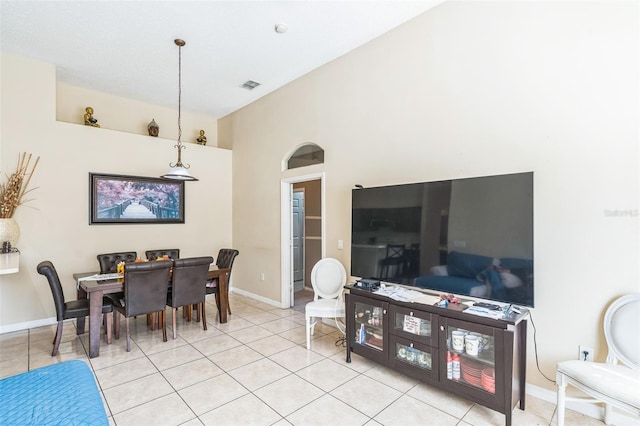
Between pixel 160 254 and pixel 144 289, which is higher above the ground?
pixel 160 254

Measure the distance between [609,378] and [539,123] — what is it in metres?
1.81

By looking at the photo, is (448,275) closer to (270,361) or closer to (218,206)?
(270,361)

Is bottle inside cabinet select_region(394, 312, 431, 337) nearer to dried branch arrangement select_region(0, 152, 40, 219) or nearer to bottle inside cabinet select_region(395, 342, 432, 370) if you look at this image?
bottle inside cabinet select_region(395, 342, 432, 370)

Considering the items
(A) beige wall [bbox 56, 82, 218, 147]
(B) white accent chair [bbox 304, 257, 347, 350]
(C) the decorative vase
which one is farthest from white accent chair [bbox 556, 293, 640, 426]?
(A) beige wall [bbox 56, 82, 218, 147]

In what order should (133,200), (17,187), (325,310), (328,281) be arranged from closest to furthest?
(325,310) → (328,281) → (17,187) → (133,200)

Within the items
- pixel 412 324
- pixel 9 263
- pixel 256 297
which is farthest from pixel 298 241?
pixel 9 263

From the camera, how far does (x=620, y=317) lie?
208cm

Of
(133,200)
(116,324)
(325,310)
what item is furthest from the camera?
(133,200)

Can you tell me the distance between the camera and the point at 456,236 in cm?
257

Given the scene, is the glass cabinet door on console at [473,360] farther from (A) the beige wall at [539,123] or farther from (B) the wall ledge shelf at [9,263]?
(B) the wall ledge shelf at [9,263]

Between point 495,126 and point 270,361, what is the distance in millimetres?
3079

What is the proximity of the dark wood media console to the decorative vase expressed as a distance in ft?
14.1

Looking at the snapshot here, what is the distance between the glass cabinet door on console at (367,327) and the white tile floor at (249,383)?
7.6 inches

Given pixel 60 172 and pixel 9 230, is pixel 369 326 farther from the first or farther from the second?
pixel 60 172
